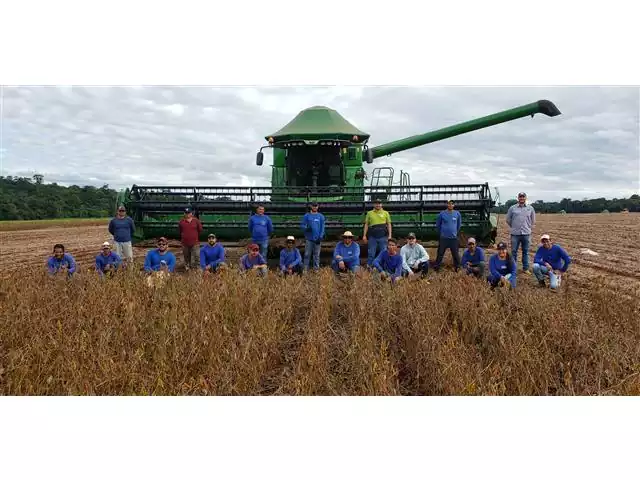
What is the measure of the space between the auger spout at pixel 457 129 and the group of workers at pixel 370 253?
4.48 meters

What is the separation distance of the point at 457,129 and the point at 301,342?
10.00 metres

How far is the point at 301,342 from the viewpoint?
4.32 m

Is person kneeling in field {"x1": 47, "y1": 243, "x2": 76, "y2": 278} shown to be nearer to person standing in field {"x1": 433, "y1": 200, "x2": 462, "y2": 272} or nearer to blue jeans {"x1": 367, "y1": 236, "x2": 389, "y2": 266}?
blue jeans {"x1": 367, "y1": 236, "x2": 389, "y2": 266}

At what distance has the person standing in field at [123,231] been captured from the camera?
8531mm

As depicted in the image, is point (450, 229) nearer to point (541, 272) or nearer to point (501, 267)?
point (501, 267)

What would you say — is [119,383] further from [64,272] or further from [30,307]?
[64,272]

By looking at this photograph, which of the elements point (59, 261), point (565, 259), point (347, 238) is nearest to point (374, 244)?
point (347, 238)

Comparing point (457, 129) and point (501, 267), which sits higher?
point (457, 129)

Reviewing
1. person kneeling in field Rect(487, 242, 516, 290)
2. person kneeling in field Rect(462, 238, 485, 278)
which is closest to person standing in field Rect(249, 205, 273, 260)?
person kneeling in field Rect(462, 238, 485, 278)

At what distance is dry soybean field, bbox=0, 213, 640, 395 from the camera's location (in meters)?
3.22

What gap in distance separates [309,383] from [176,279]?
316 cm

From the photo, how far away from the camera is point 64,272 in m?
5.95

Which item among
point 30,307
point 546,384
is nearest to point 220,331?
point 30,307

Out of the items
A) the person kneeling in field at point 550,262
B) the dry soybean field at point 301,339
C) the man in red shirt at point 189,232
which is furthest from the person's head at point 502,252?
the man in red shirt at point 189,232
